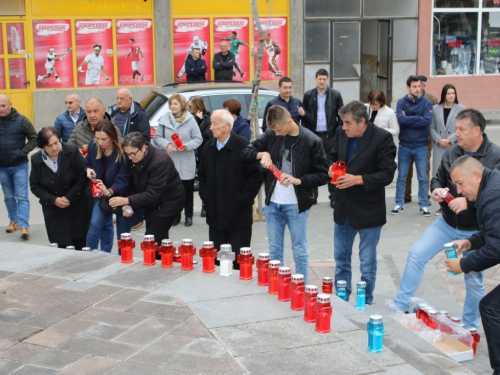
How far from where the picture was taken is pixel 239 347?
484 cm

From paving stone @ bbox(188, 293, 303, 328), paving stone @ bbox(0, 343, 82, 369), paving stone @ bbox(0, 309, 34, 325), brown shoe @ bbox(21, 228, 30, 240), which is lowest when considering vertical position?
brown shoe @ bbox(21, 228, 30, 240)

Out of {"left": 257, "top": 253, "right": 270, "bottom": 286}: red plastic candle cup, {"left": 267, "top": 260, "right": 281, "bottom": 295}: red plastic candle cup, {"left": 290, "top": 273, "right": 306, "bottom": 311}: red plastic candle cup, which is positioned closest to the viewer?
{"left": 290, "top": 273, "right": 306, "bottom": 311}: red plastic candle cup

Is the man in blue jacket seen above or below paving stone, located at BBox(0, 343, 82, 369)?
above

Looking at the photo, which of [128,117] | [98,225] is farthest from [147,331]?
[128,117]

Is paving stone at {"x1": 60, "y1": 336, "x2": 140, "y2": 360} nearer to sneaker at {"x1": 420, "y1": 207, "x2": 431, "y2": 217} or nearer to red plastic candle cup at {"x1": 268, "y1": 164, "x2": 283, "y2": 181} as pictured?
red plastic candle cup at {"x1": 268, "y1": 164, "x2": 283, "y2": 181}

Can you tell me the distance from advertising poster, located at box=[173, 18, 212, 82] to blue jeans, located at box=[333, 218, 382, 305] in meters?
13.0

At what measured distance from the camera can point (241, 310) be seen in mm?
5508

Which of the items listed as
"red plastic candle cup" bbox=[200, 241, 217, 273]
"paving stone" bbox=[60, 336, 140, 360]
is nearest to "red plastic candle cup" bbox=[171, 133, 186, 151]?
"red plastic candle cup" bbox=[200, 241, 217, 273]

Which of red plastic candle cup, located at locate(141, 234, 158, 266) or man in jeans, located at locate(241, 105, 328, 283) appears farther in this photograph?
man in jeans, located at locate(241, 105, 328, 283)

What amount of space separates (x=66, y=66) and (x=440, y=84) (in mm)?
10341

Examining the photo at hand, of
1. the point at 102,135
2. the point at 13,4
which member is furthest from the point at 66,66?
the point at 102,135

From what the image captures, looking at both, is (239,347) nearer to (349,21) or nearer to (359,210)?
(359,210)

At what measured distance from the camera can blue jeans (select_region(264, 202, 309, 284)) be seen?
711cm

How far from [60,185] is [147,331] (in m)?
3.31
